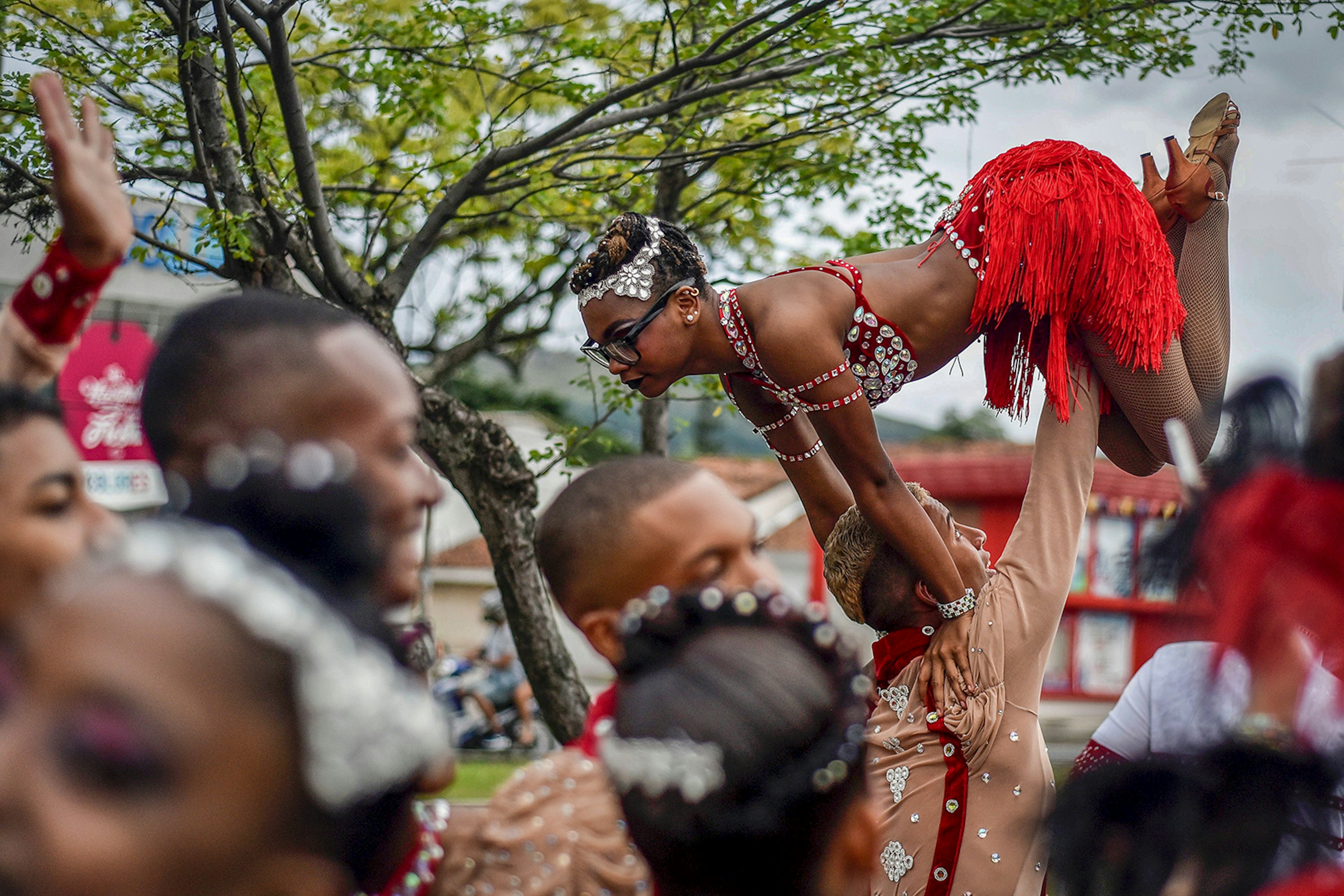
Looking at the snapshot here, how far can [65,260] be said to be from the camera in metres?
1.65

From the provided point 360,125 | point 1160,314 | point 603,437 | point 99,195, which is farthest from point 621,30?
point 99,195

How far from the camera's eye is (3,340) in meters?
1.65

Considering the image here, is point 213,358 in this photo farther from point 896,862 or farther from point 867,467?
point 896,862

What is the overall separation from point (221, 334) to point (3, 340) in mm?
488

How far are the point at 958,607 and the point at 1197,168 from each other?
57.0 inches

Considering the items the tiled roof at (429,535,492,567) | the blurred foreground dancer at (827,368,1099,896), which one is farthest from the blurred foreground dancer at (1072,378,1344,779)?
the tiled roof at (429,535,492,567)

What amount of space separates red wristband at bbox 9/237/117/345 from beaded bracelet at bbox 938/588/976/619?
1564 millimetres

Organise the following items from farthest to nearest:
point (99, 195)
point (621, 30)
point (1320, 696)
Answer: point (621, 30) < point (99, 195) < point (1320, 696)

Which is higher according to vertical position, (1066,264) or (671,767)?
(1066,264)

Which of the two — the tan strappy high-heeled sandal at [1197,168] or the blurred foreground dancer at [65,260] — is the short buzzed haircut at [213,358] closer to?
the blurred foreground dancer at [65,260]

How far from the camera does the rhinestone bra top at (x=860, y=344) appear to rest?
9.32ft

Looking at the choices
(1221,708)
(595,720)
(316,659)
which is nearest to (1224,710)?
(1221,708)

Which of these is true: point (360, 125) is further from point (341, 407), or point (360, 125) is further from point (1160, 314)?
point (341, 407)

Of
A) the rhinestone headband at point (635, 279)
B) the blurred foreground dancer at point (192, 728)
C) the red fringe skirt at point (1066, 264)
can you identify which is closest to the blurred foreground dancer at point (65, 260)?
the blurred foreground dancer at point (192, 728)
